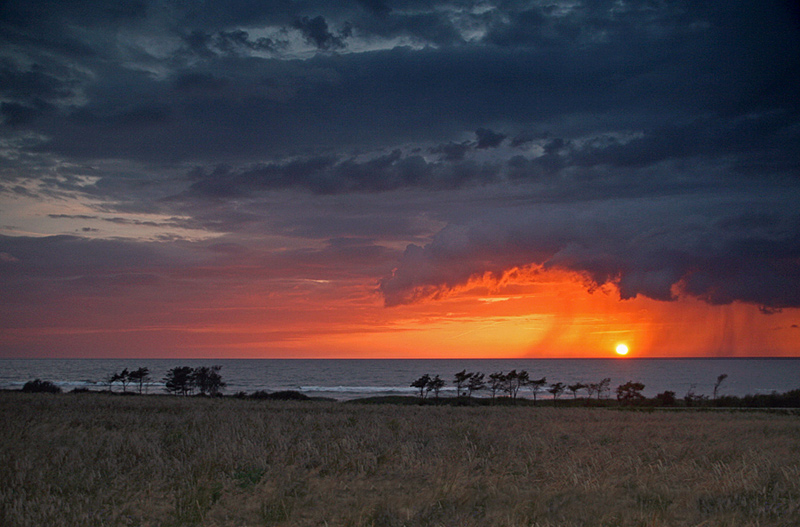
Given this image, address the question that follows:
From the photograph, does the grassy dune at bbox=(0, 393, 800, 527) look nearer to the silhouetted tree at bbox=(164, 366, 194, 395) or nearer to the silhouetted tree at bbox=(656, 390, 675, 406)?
the silhouetted tree at bbox=(656, 390, 675, 406)

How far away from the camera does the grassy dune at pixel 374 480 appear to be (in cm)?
836

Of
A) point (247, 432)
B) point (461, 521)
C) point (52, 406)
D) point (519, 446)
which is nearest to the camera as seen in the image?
point (461, 521)

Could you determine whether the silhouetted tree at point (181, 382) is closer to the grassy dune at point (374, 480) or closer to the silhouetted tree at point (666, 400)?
the silhouetted tree at point (666, 400)

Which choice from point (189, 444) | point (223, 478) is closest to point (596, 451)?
point (223, 478)

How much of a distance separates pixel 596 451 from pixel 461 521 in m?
7.60

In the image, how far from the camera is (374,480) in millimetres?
10891

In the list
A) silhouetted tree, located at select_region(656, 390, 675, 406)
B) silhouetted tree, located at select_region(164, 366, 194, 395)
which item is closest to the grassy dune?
silhouetted tree, located at select_region(656, 390, 675, 406)

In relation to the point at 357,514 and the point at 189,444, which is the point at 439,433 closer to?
the point at 189,444

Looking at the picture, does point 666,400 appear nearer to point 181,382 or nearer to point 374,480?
point 374,480

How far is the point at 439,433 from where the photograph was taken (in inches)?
719

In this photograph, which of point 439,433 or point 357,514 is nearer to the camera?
point 357,514

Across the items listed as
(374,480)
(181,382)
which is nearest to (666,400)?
(374,480)

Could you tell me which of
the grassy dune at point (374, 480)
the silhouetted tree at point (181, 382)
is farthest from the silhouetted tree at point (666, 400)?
the silhouetted tree at point (181, 382)

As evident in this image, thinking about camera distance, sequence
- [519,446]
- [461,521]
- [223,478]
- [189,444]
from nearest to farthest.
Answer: [461,521] < [223,478] < [189,444] < [519,446]
